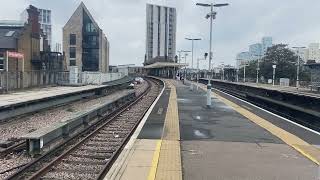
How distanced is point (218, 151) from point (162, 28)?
132130 mm

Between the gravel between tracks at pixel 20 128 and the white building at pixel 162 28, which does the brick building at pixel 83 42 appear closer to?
the white building at pixel 162 28

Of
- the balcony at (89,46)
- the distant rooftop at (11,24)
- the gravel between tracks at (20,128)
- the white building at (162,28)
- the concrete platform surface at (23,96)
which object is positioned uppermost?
the white building at (162,28)

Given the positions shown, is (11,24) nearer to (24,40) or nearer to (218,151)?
(24,40)

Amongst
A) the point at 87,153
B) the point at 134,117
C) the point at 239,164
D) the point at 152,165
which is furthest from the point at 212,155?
the point at 134,117

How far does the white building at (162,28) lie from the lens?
14038 centimetres

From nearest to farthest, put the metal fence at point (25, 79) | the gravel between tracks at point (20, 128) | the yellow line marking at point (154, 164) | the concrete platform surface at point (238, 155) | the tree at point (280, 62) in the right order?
the yellow line marking at point (154, 164)
the concrete platform surface at point (238, 155)
the gravel between tracks at point (20, 128)
the metal fence at point (25, 79)
the tree at point (280, 62)

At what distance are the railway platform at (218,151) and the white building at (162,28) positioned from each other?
12083 centimetres

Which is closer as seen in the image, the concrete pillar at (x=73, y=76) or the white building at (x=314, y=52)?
the concrete pillar at (x=73, y=76)

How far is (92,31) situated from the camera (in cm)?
13075

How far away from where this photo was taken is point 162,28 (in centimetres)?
14362

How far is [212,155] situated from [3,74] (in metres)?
29.9

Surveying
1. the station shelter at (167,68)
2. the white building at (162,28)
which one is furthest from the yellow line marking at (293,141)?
the white building at (162,28)

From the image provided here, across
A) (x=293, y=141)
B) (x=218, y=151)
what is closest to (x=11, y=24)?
(x=293, y=141)

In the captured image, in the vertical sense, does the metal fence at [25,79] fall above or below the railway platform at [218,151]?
above
